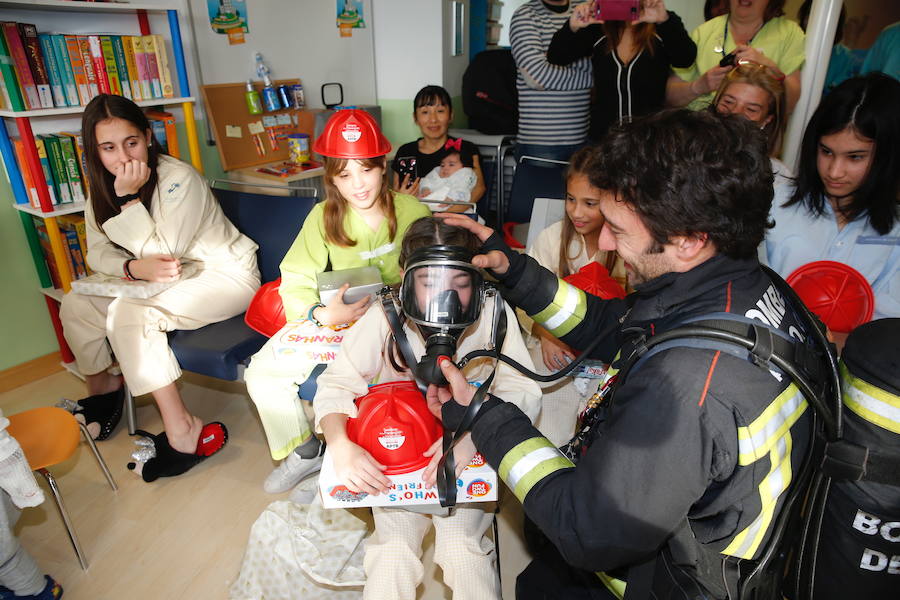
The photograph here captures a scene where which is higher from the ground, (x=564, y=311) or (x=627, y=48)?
(x=627, y=48)

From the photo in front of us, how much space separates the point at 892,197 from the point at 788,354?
4.23 feet

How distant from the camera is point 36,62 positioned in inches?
106

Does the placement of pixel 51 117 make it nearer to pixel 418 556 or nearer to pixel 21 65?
pixel 21 65

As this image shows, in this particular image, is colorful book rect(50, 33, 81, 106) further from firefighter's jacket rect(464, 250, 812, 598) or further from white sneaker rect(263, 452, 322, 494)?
firefighter's jacket rect(464, 250, 812, 598)

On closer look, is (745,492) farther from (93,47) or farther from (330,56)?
(330,56)

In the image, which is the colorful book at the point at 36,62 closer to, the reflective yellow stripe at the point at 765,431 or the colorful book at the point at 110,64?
the colorful book at the point at 110,64

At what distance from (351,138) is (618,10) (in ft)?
5.37

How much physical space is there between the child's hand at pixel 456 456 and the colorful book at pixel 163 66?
2.86 m

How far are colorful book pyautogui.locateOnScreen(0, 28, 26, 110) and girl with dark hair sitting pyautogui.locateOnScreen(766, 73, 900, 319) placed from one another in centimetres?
328

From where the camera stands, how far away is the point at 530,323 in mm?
2207

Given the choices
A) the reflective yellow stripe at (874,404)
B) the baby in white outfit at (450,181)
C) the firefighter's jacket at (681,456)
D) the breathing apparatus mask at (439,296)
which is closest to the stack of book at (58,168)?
the baby in white outfit at (450,181)

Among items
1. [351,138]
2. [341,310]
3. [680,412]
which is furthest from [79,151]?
[680,412]

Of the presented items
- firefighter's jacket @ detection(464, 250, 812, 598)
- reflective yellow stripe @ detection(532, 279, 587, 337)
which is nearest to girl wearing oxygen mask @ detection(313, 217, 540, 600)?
reflective yellow stripe @ detection(532, 279, 587, 337)

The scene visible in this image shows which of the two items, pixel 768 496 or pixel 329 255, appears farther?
pixel 329 255
